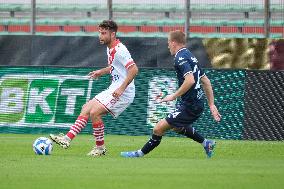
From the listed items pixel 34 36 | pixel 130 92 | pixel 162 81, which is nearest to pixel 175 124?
pixel 130 92

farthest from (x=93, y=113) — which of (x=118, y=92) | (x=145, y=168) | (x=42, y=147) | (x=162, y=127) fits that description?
(x=145, y=168)

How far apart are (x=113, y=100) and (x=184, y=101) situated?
1.15 metres

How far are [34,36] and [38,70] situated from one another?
3.77 feet

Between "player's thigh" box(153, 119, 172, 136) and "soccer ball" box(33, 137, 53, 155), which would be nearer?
"player's thigh" box(153, 119, 172, 136)

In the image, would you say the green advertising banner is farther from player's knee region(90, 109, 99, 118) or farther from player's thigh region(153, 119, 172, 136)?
player's thigh region(153, 119, 172, 136)

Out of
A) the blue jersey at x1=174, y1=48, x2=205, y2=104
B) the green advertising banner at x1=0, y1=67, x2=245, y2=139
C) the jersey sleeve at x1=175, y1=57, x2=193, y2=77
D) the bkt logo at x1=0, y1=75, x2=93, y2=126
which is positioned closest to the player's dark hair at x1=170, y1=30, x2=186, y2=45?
the blue jersey at x1=174, y1=48, x2=205, y2=104

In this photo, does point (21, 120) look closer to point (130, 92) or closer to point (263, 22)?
point (263, 22)

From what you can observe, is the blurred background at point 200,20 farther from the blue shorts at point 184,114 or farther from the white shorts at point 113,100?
the blue shorts at point 184,114

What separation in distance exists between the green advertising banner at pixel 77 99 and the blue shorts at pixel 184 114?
23.0 ft

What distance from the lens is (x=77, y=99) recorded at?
2280 cm

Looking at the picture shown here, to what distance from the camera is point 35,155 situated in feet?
49.3

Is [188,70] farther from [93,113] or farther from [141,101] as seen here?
[141,101]

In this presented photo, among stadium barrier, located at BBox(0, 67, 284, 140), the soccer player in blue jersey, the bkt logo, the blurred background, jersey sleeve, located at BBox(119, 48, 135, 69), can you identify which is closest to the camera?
the soccer player in blue jersey

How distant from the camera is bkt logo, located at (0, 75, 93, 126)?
2270 centimetres
